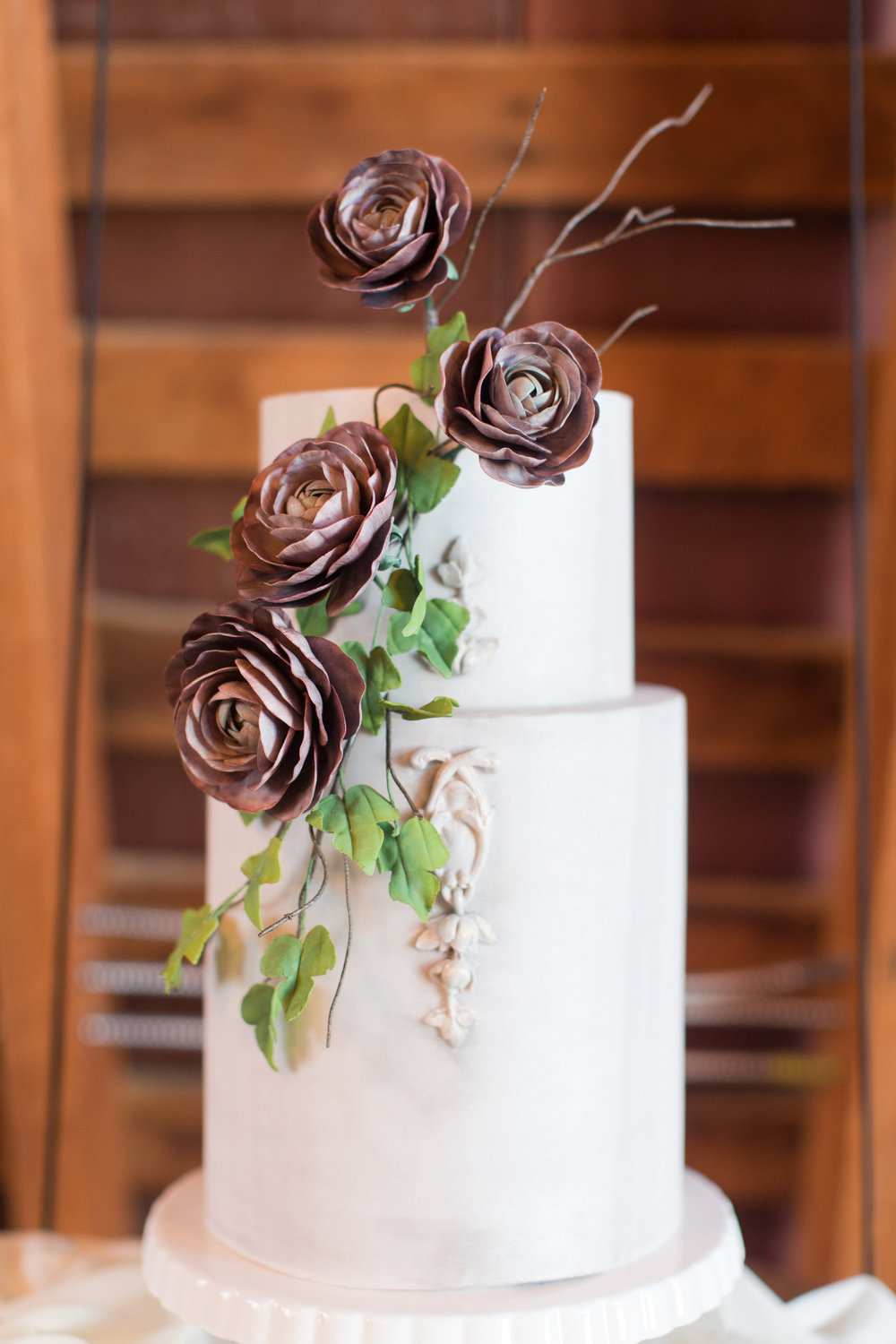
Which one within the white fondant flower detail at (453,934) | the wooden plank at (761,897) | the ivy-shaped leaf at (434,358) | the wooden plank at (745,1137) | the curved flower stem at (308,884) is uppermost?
the ivy-shaped leaf at (434,358)

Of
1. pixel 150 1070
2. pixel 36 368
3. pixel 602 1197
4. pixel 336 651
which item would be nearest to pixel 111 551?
pixel 36 368

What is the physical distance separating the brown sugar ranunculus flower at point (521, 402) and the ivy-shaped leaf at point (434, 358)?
5cm

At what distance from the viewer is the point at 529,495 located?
0.69 metres

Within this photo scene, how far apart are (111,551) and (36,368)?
227mm

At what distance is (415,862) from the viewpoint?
637 millimetres

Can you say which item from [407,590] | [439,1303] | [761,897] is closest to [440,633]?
[407,590]

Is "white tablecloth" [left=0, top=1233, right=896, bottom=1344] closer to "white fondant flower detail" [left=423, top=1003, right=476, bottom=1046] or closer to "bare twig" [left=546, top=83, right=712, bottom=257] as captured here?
"white fondant flower detail" [left=423, top=1003, right=476, bottom=1046]

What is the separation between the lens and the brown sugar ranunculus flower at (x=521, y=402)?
1.95ft

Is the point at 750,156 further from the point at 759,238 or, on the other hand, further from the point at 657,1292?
the point at 657,1292

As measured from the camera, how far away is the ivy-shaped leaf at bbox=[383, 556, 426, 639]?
64cm

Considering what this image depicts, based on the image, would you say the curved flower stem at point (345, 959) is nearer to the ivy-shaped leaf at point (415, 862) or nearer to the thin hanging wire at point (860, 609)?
the ivy-shaped leaf at point (415, 862)

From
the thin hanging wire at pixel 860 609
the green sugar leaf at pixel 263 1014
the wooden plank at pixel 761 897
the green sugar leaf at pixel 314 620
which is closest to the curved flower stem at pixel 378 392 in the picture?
the green sugar leaf at pixel 314 620

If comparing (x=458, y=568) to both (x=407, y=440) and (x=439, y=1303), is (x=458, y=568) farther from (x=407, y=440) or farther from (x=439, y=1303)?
(x=439, y=1303)

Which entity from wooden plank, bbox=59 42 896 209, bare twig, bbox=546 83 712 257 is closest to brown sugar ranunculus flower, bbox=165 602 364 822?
bare twig, bbox=546 83 712 257
